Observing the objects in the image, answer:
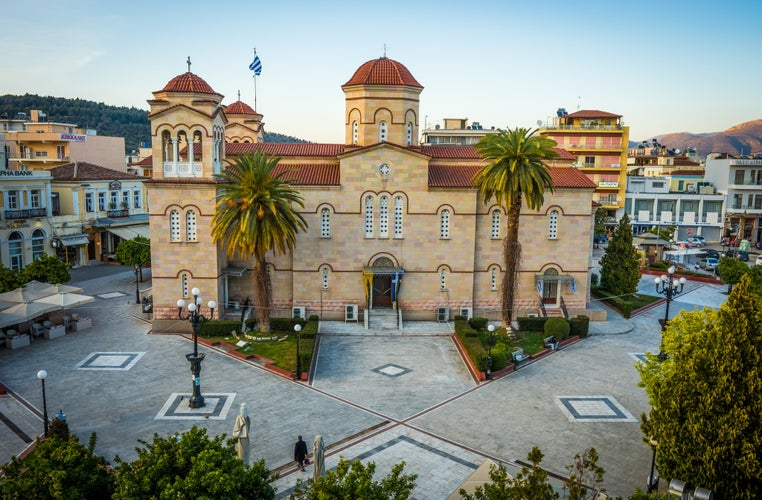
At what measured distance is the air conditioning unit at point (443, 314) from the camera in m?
38.7

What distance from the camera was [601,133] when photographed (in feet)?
237

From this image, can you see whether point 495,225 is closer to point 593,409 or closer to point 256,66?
point 593,409

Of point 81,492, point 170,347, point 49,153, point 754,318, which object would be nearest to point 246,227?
point 170,347

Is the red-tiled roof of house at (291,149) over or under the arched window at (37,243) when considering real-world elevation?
over

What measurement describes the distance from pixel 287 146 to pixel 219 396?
1901 centimetres

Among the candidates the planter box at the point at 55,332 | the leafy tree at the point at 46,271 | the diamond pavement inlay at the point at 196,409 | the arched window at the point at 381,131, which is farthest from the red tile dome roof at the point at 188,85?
the diamond pavement inlay at the point at 196,409

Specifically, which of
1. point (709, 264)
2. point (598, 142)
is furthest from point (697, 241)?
point (598, 142)

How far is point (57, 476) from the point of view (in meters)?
12.5

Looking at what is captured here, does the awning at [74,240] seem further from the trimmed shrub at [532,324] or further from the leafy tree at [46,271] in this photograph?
the trimmed shrub at [532,324]

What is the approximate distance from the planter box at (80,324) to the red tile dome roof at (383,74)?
21.3 meters

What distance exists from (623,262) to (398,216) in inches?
664

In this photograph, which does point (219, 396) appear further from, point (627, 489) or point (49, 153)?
point (49, 153)

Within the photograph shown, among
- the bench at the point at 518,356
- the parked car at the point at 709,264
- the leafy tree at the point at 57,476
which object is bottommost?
the bench at the point at 518,356

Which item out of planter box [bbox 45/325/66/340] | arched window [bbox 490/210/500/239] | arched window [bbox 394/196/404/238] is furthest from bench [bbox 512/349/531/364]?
planter box [bbox 45/325/66/340]
